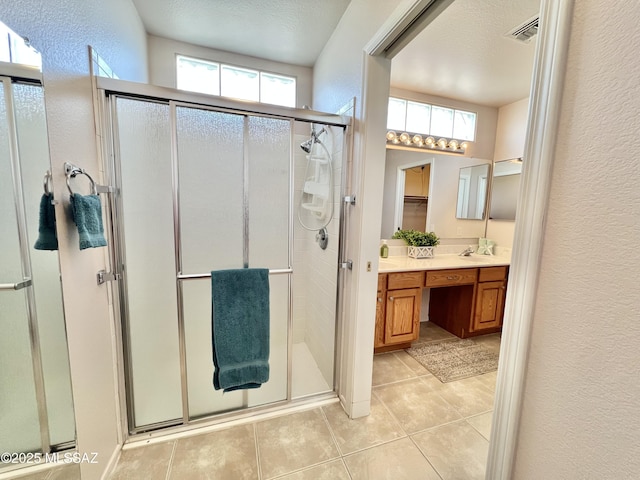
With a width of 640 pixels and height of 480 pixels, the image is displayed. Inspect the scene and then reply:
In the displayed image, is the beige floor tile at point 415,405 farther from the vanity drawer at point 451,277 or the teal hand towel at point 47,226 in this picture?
the teal hand towel at point 47,226

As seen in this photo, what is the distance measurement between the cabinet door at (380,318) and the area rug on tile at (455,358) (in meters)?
0.43

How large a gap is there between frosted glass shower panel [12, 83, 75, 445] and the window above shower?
1.66 meters

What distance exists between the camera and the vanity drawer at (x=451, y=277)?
97.9 inches

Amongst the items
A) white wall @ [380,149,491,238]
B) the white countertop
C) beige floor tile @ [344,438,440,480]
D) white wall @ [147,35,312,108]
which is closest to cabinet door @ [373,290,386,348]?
the white countertop

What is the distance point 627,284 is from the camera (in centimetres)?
52

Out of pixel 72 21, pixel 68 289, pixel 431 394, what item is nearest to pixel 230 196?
pixel 68 289

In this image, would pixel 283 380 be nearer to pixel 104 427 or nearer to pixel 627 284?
pixel 104 427

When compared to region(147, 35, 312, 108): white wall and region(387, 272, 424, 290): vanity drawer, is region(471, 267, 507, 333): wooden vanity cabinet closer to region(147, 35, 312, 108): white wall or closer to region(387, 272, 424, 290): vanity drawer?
region(387, 272, 424, 290): vanity drawer

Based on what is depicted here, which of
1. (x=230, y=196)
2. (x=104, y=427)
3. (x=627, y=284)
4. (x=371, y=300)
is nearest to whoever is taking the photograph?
(x=627, y=284)

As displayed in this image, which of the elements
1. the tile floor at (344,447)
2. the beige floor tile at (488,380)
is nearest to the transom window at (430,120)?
the beige floor tile at (488,380)

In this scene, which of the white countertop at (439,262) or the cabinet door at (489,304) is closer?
the white countertop at (439,262)

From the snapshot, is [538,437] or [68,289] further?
[68,289]

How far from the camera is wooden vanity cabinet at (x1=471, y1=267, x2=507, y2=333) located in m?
2.72

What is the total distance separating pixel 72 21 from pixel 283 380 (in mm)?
2241
